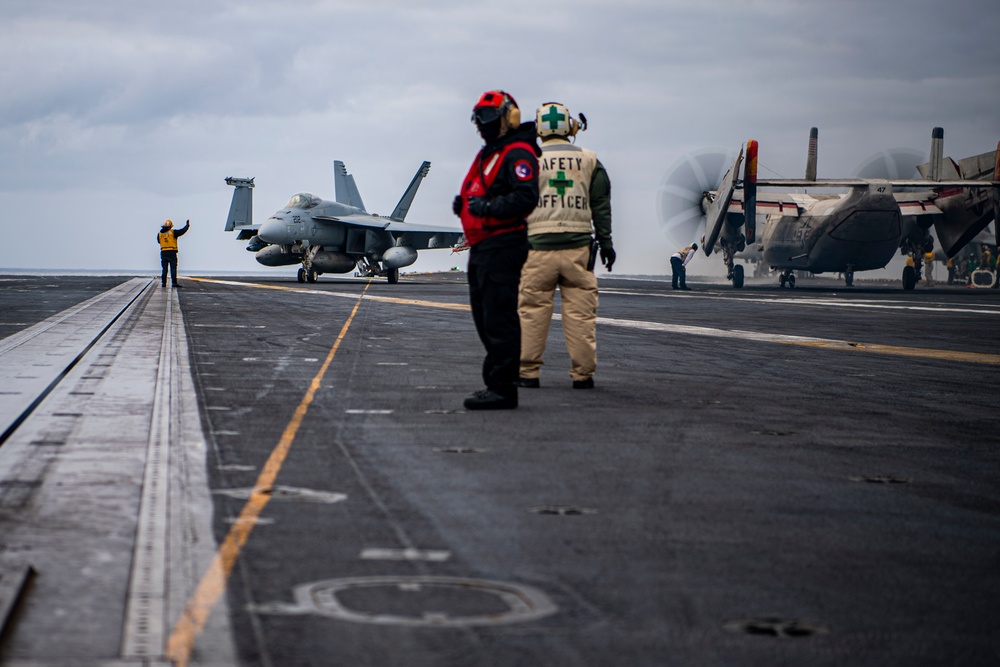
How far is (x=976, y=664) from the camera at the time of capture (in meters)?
2.52

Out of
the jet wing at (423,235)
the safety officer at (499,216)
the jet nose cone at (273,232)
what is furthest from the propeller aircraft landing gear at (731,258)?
the safety officer at (499,216)

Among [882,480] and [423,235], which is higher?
[423,235]

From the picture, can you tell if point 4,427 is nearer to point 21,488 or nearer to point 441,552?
point 21,488

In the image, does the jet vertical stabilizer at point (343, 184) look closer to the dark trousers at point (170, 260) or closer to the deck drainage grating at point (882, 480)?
the dark trousers at point (170, 260)

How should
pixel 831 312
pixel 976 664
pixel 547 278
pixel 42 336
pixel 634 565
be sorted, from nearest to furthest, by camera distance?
pixel 976 664 → pixel 634 565 → pixel 547 278 → pixel 42 336 → pixel 831 312

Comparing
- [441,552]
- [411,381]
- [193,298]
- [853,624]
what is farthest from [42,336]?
[193,298]

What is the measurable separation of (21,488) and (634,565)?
2390 millimetres

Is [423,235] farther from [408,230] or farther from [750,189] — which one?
[750,189]

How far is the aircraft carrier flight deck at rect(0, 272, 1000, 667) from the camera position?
2629 mm

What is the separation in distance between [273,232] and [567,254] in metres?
33.7

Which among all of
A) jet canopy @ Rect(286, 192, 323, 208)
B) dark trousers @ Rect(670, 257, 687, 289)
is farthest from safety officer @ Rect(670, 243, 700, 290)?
jet canopy @ Rect(286, 192, 323, 208)

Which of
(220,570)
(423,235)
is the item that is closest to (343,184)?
(423,235)

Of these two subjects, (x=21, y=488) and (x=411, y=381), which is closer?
(x=21, y=488)

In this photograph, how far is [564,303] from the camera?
27.8 ft
